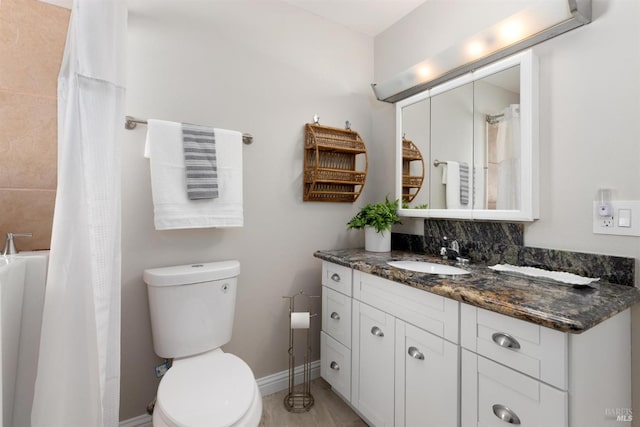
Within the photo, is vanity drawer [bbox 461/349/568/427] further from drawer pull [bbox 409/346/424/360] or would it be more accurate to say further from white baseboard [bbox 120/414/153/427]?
white baseboard [bbox 120/414/153/427]

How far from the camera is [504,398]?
96cm

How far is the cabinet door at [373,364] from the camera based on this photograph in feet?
4.56

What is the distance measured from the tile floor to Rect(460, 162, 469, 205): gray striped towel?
1.29m

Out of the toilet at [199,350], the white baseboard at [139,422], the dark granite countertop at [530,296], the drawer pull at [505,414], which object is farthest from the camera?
the white baseboard at [139,422]

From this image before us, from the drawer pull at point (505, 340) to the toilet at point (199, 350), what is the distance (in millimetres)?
844

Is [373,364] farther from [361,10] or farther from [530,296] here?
[361,10]

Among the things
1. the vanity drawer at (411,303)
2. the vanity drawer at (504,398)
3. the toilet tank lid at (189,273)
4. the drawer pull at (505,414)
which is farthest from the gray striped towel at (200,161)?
the drawer pull at (505,414)

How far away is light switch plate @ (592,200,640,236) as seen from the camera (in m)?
1.11

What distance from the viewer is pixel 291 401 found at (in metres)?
1.82

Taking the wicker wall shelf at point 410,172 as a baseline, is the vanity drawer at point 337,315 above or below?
below

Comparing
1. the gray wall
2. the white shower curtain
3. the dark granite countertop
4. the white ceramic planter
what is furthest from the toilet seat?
the white ceramic planter

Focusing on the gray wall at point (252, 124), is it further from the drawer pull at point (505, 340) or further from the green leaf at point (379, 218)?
the drawer pull at point (505, 340)

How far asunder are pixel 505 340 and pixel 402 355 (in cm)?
48

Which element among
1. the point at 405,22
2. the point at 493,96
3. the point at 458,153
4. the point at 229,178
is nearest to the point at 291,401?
the point at 229,178
